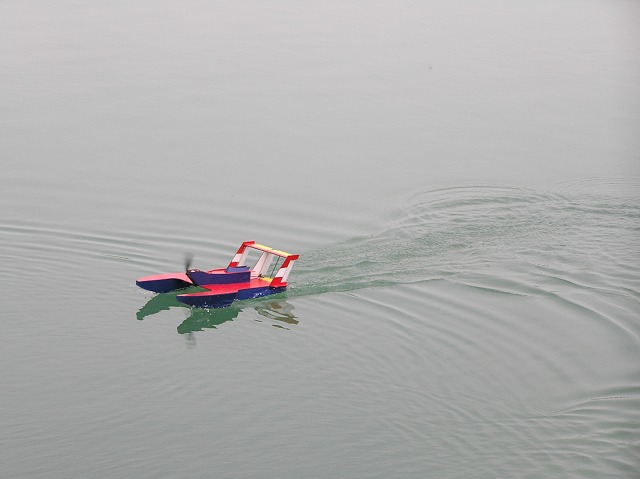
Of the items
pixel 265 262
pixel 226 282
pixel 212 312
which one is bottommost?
pixel 212 312

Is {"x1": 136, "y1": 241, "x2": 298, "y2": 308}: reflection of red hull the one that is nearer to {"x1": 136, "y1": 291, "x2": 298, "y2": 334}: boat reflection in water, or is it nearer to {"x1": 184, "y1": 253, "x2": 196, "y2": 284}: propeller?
{"x1": 184, "y1": 253, "x2": 196, "y2": 284}: propeller

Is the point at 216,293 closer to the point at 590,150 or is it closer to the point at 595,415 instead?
the point at 595,415

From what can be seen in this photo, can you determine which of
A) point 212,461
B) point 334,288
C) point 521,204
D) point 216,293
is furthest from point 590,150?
point 212,461

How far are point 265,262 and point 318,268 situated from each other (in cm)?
168

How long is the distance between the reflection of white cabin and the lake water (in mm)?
607

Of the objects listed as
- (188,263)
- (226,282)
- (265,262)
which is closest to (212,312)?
(226,282)

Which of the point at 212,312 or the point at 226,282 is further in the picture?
the point at 226,282

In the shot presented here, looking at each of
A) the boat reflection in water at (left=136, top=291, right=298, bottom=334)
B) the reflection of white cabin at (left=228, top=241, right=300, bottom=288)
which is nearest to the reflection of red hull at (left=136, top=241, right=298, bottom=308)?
the reflection of white cabin at (left=228, top=241, right=300, bottom=288)

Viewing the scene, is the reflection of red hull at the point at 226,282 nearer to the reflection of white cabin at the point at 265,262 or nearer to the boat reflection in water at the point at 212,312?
the reflection of white cabin at the point at 265,262

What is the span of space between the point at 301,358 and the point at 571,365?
23.7 ft

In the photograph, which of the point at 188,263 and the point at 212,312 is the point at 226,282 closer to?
the point at 212,312

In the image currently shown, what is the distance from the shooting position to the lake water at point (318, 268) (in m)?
21.6

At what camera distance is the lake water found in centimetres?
2164

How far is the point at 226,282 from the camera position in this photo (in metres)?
28.2
